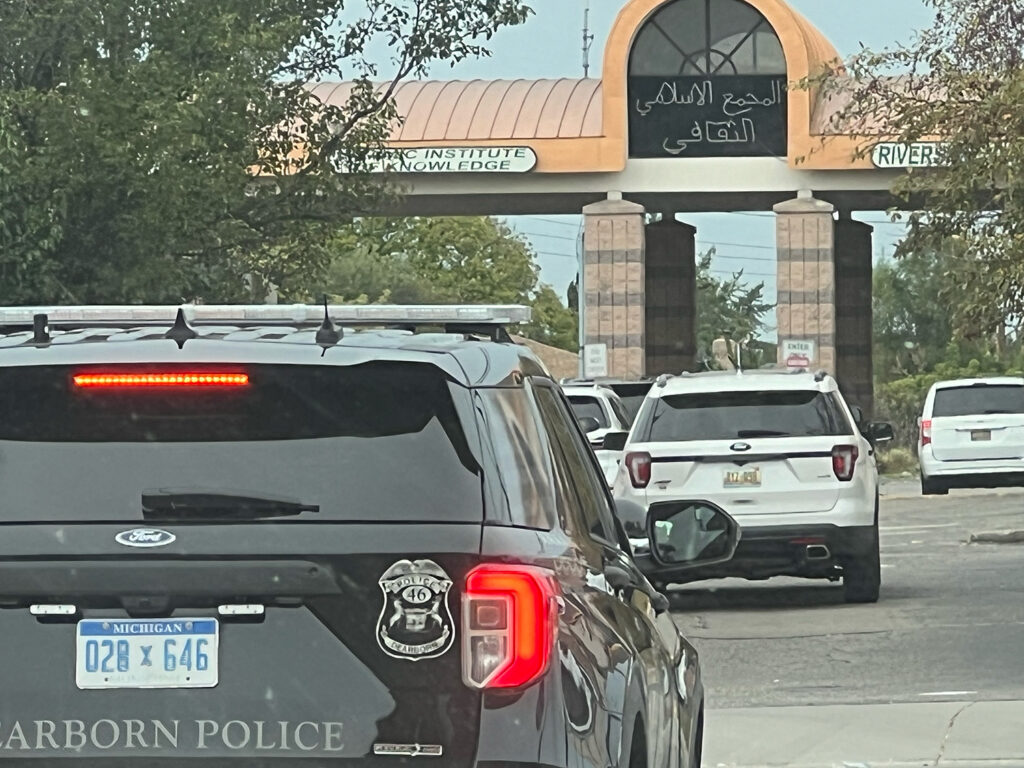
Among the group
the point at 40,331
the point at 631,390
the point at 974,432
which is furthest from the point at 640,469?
the point at 974,432

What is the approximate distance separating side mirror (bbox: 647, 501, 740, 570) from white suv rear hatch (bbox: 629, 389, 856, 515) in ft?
32.2

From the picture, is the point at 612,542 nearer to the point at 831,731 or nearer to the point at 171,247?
the point at 831,731

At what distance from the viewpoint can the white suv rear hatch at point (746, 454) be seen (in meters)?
16.2

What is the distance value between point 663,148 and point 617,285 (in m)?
2.95

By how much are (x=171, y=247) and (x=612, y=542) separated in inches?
658

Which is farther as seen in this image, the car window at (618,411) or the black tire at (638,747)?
the car window at (618,411)

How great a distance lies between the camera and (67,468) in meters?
4.31

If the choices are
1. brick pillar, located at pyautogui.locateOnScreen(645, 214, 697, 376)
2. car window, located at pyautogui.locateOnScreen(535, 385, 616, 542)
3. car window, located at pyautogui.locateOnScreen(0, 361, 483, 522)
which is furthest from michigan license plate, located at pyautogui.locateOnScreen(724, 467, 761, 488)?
brick pillar, located at pyautogui.locateOnScreen(645, 214, 697, 376)

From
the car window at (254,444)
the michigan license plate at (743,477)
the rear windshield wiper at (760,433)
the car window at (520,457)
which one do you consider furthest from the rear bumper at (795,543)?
the car window at (254,444)

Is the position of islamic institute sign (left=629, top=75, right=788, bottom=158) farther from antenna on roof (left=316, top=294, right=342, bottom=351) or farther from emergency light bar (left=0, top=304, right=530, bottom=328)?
antenna on roof (left=316, top=294, right=342, bottom=351)

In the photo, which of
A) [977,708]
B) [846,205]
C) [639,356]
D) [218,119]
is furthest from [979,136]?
[846,205]

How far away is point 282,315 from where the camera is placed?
17.8 feet

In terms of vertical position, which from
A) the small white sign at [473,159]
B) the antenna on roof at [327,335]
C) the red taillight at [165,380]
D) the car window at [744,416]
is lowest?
the car window at [744,416]

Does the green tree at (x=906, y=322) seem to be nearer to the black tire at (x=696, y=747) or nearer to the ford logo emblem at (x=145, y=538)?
the black tire at (x=696, y=747)
